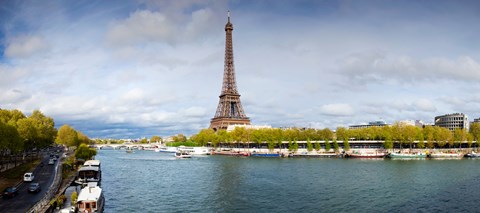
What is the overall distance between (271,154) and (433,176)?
7477 centimetres

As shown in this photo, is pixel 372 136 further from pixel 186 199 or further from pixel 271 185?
pixel 186 199

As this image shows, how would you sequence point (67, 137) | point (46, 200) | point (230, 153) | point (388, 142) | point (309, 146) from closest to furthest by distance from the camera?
1. point (46, 200)
2. point (388, 142)
3. point (67, 137)
4. point (309, 146)
5. point (230, 153)

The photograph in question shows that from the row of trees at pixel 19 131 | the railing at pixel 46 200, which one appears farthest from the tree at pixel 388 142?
the railing at pixel 46 200

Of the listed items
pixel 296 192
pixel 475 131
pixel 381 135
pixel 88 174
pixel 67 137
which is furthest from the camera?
pixel 475 131

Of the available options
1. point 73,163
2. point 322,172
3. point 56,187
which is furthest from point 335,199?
point 73,163

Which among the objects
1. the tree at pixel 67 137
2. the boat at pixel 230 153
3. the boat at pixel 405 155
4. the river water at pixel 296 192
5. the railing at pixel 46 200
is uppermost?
the tree at pixel 67 137

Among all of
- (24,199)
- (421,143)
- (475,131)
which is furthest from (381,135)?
(24,199)

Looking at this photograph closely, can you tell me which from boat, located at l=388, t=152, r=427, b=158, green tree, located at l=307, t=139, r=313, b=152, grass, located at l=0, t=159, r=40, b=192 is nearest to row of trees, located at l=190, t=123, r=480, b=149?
green tree, located at l=307, t=139, r=313, b=152

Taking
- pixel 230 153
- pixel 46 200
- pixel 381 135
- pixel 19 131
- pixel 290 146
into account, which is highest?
pixel 19 131

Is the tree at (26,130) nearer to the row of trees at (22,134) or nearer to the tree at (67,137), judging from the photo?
the row of trees at (22,134)

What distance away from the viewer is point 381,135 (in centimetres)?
15338

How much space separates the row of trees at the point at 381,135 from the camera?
5851 inches

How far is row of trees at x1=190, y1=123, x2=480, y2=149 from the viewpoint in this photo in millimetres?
148625

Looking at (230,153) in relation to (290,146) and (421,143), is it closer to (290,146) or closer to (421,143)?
(290,146)
